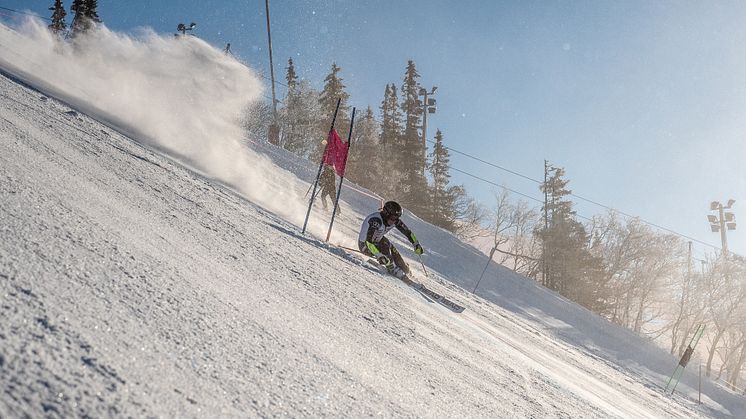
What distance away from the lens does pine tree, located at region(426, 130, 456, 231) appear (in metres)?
43.5

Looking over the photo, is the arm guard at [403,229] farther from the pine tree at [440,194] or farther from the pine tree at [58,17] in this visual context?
the pine tree at [58,17]

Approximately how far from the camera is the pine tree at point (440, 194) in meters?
43.5

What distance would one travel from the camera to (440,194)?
45.4m

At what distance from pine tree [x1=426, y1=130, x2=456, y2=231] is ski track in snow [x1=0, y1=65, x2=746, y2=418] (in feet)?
127

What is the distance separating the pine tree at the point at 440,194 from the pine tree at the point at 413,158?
52.0 inches

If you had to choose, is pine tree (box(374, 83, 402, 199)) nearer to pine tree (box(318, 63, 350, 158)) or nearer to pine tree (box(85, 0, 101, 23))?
pine tree (box(318, 63, 350, 158))

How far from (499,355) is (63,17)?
68.8 m

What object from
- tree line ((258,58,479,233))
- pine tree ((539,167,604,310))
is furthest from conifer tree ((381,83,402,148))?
pine tree ((539,167,604,310))

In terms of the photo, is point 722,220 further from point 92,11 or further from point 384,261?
point 92,11

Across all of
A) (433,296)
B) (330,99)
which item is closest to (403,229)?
(433,296)

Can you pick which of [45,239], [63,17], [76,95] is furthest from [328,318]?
[63,17]

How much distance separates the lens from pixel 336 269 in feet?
17.5

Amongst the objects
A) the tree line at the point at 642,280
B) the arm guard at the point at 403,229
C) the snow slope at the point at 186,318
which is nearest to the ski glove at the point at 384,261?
the snow slope at the point at 186,318

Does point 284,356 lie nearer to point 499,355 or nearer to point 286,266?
point 286,266
